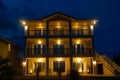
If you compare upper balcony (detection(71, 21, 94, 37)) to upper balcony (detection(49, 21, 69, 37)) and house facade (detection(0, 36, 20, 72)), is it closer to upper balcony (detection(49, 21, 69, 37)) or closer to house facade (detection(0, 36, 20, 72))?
upper balcony (detection(49, 21, 69, 37))

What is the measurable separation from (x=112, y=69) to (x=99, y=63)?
14.2 ft

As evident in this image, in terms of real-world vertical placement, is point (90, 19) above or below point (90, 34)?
above

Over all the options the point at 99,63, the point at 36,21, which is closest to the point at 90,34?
the point at 99,63

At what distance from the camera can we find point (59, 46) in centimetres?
3888

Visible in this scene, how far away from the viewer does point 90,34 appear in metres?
37.5

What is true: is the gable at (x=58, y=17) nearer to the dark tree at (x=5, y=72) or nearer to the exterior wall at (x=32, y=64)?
the exterior wall at (x=32, y=64)

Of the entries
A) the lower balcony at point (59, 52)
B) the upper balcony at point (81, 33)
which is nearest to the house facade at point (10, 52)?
the lower balcony at point (59, 52)

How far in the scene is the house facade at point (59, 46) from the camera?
120 ft

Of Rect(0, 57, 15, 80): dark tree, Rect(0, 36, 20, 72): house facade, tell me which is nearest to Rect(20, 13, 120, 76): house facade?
Rect(0, 36, 20, 72): house facade

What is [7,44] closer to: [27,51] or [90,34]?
[27,51]

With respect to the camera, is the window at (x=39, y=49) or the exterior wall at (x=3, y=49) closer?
the exterior wall at (x=3, y=49)

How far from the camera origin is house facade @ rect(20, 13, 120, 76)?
120 feet

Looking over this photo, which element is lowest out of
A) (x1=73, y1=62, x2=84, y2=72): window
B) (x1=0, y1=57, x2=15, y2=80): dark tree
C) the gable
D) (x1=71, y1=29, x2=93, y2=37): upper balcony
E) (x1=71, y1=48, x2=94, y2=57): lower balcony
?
(x1=73, y1=62, x2=84, y2=72): window

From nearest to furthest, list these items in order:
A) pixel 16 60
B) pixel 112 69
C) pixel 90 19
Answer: pixel 112 69, pixel 90 19, pixel 16 60
